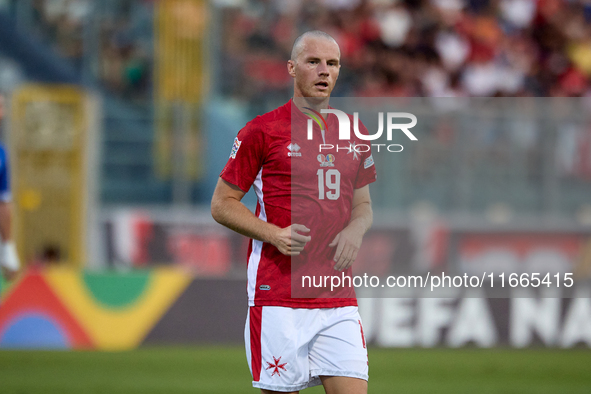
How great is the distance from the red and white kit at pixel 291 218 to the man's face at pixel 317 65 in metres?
0.18

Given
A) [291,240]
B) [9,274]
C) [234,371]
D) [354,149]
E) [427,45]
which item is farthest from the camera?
[427,45]

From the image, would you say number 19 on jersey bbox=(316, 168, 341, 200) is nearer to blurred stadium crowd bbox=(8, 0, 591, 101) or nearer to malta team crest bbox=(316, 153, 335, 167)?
malta team crest bbox=(316, 153, 335, 167)

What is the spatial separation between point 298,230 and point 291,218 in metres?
0.12

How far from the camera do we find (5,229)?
676 centimetres

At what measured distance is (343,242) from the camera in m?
4.15

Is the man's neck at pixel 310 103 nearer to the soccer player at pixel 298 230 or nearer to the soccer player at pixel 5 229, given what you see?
the soccer player at pixel 298 230

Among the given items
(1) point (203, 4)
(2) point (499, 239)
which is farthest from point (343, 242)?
(1) point (203, 4)

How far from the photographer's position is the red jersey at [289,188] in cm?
419

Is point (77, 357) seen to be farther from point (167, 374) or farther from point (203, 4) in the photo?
point (203, 4)

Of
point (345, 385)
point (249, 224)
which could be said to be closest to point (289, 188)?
point (249, 224)

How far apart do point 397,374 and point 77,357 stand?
3501 millimetres

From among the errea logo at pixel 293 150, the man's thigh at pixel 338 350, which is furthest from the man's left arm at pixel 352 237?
the errea logo at pixel 293 150

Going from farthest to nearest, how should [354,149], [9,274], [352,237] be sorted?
[9,274]
[354,149]
[352,237]

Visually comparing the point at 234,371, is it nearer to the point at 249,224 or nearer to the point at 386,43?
the point at 249,224
